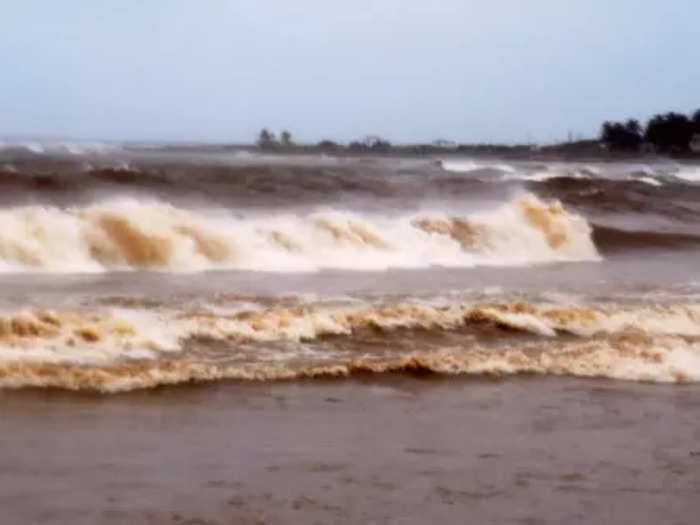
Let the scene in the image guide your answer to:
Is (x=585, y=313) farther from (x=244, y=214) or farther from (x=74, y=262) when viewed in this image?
(x=244, y=214)

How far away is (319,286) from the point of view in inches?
613

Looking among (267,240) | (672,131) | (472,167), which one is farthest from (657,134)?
(267,240)

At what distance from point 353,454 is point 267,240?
14.1 meters

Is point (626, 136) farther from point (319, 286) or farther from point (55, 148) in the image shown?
point (319, 286)

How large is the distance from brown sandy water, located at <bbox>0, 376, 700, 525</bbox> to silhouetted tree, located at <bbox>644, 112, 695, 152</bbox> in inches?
4855

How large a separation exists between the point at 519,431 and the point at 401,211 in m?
21.4

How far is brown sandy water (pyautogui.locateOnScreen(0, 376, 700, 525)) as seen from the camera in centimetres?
598

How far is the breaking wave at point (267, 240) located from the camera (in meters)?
18.3

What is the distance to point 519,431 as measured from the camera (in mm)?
7664

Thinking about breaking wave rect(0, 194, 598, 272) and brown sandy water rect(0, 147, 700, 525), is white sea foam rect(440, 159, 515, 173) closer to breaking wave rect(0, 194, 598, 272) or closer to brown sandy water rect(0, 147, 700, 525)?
breaking wave rect(0, 194, 598, 272)

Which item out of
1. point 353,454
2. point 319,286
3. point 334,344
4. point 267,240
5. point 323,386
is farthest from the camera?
point 267,240

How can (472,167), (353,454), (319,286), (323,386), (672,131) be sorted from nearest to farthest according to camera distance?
(353,454), (323,386), (319,286), (472,167), (672,131)

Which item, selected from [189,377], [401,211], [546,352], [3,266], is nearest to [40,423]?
[189,377]


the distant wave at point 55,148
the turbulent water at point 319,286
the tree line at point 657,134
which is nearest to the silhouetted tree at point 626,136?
the tree line at point 657,134
